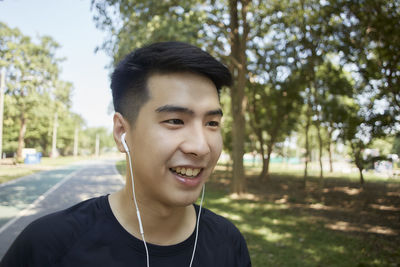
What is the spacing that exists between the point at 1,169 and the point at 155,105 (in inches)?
121

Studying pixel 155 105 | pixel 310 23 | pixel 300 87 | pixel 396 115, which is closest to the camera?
pixel 155 105

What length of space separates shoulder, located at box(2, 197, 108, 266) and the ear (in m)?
0.36

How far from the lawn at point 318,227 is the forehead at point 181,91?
204 centimetres

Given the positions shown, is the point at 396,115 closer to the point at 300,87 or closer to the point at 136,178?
the point at 300,87

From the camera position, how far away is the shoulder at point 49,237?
1.36 meters

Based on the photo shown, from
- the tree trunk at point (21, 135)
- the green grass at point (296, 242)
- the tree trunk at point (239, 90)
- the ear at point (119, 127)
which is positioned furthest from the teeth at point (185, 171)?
the tree trunk at point (239, 90)

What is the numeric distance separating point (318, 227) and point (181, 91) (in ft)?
26.1

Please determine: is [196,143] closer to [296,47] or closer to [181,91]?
[181,91]

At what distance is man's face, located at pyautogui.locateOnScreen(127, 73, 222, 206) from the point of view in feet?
4.39

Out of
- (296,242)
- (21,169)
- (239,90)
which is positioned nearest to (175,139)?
(21,169)

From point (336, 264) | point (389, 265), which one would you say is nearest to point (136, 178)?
point (336, 264)

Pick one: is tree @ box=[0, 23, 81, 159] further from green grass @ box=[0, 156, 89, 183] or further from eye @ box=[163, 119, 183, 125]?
eye @ box=[163, 119, 183, 125]

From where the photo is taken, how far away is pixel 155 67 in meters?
1.46

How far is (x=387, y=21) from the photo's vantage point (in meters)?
7.93
